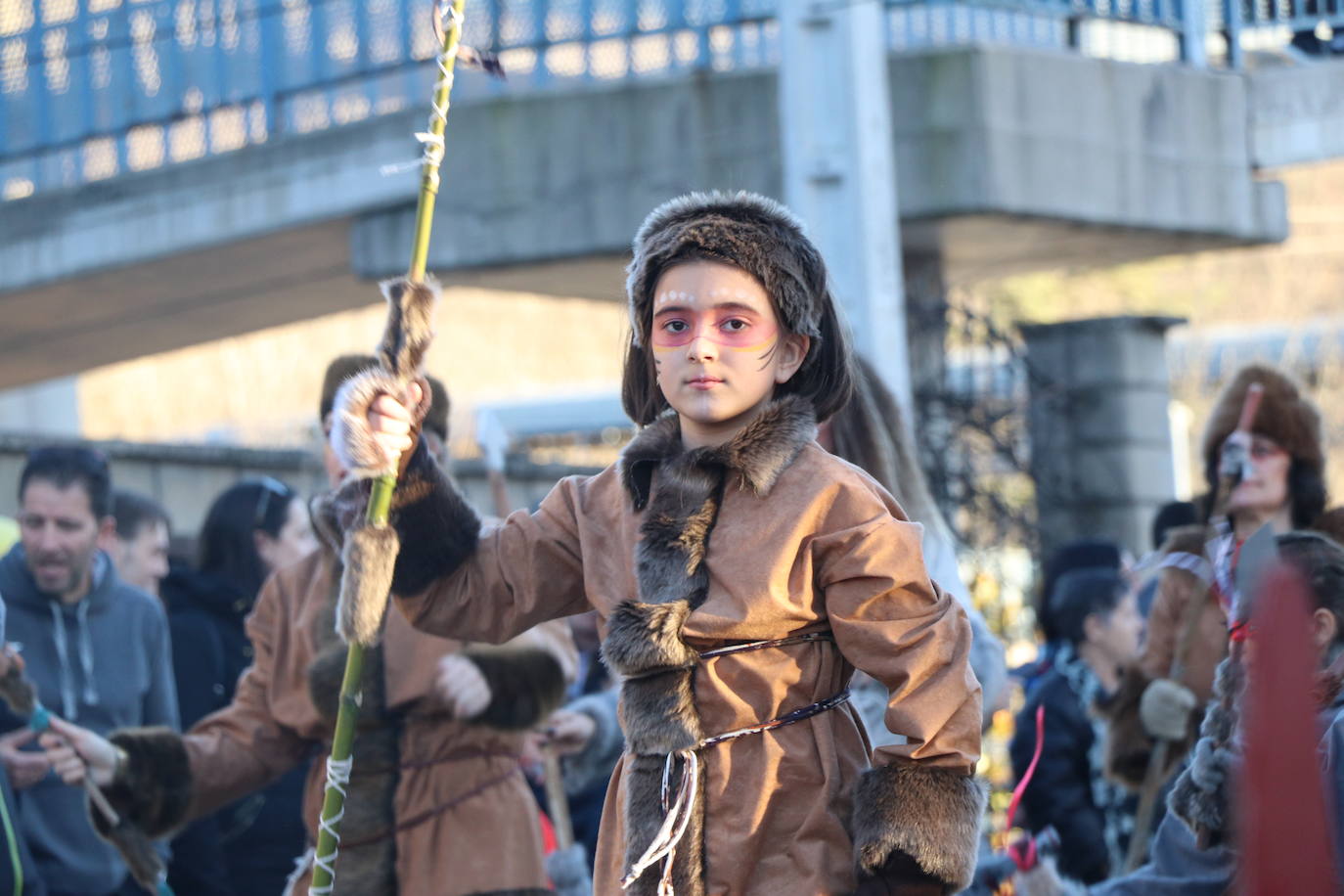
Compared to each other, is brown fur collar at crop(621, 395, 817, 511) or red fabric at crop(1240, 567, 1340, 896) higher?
brown fur collar at crop(621, 395, 817, 511)

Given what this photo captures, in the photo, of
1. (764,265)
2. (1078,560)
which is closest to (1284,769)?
(764,265)

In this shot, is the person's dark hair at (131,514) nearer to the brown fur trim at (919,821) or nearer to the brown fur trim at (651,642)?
the brown fur trim at (651,642)

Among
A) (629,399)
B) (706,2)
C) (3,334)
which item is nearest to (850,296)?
(706,2)

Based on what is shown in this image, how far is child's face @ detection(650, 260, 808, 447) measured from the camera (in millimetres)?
3143

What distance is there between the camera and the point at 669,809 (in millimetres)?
3004

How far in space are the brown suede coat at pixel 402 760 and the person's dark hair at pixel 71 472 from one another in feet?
4.22

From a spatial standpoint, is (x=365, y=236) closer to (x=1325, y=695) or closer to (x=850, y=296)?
(x=850, y=296)

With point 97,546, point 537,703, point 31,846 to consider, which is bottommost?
point 31,846

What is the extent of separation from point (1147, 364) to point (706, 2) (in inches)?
116

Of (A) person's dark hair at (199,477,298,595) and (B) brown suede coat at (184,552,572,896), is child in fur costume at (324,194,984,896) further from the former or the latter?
(A) person's dark hair at (199,477,298,595)

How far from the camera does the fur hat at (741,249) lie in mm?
3160

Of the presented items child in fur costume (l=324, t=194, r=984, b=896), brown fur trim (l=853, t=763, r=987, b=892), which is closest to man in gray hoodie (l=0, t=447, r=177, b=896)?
child in fur costume (l=324, t=194, r=984, b=896)

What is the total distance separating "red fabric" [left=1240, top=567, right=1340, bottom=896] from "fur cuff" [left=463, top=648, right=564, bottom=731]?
3.02 metres

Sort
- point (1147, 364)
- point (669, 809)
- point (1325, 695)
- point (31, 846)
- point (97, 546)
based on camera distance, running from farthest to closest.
Result: point (1147, 364) < point (97, 546) < point (31, 846) < point (1325, 695) < point (669, 809)
